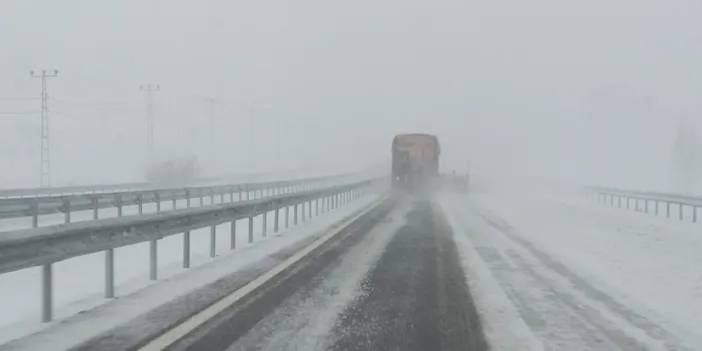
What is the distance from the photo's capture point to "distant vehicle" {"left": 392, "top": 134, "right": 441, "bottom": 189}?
4009 cm

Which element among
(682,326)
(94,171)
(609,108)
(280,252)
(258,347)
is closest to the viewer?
(258,347)

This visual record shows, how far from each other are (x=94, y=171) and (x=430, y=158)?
51561 mm

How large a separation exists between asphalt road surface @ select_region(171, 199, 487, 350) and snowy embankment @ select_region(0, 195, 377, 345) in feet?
3.46

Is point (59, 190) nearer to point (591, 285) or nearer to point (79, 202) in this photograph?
point (79, 202)

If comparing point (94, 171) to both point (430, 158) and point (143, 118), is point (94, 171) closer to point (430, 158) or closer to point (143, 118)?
point (430, 158)

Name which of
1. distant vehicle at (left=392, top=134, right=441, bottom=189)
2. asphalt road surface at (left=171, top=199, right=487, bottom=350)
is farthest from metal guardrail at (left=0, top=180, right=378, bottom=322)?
distant vehicle at (left=392, top=134, right=441, bottom=189)

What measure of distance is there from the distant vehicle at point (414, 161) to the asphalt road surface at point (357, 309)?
2796cm

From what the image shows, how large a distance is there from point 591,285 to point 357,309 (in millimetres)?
3671

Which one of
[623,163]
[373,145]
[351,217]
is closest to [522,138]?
[623,163]

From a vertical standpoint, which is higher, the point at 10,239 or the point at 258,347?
the point at 10,239

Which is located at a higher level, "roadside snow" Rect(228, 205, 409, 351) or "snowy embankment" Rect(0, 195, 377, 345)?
"roadside snow" Rect(228, 205, 409, 351)

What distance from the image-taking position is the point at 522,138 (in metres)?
129

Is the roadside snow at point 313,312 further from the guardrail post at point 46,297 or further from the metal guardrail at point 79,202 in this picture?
the metal guardrail at point 79,202

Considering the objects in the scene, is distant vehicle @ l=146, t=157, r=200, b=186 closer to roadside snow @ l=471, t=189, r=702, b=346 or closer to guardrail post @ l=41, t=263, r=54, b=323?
roadside snow @ l=471, t=189, r=702, b=346
